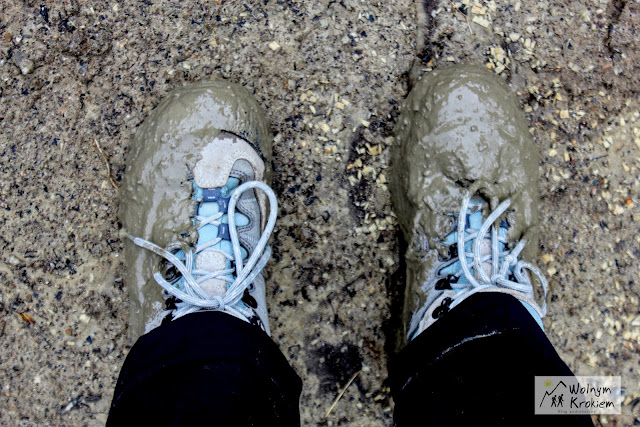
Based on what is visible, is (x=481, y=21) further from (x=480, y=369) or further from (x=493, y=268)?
(x=480, y=369)

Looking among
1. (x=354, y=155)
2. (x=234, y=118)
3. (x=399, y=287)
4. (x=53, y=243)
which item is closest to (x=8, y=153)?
(x=53, y=243)

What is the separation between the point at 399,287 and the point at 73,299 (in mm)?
1171

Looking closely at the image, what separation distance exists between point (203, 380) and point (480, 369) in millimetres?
680

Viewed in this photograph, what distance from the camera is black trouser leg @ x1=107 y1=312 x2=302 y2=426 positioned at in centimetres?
109

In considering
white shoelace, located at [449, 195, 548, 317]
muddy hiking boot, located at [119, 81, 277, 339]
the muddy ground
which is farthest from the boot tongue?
white shoelace, located at [449, 195, 548, 317]

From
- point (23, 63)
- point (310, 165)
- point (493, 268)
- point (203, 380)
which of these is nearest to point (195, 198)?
point (310, 165)

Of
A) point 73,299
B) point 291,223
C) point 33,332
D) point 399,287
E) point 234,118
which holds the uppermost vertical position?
point 234,118

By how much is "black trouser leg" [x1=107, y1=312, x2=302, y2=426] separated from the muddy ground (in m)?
0.45

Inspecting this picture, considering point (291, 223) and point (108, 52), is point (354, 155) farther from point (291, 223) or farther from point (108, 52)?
point (108, 52)

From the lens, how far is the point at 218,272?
4.80 ft

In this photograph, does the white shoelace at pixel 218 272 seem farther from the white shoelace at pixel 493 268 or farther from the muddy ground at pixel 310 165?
the white shoelace at pixel 493 268

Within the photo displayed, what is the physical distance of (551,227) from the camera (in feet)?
5.57

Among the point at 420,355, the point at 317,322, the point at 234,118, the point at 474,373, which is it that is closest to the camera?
the point at 474,373

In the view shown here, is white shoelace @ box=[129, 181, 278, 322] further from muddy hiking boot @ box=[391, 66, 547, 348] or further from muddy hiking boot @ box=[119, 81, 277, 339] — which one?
muddy hiking boot @ box=[391, 66, 547, 348]
